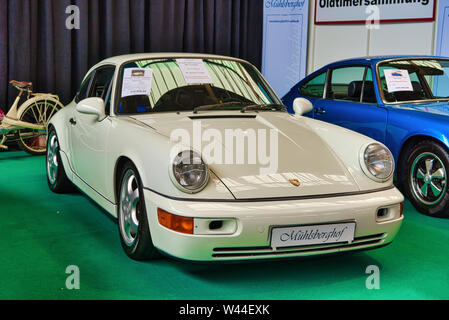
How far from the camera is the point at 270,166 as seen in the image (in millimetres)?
2797

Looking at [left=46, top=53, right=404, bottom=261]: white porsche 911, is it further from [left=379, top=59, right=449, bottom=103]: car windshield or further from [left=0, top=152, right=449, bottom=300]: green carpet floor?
[left=379, top=59, right=449, bottom=103]: car windshield

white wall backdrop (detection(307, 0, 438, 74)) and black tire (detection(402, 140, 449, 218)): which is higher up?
white wall backdrop (detection(307, 0, 438, 74))

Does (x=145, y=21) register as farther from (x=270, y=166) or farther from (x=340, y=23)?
(x=270, y=166)

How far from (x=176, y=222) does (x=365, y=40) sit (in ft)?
18.6

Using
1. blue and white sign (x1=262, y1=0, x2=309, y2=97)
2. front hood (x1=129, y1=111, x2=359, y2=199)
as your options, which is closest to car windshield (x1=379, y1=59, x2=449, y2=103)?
front hood (x1=129, y1=111, x2=359, y2=199)

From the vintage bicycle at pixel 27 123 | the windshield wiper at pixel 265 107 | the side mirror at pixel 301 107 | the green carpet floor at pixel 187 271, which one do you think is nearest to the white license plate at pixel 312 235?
the green carpet floor at pixel 187 271

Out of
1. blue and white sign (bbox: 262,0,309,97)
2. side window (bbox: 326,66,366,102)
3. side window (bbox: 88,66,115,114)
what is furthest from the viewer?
blue and white sign (bbox: 262,0,309,97)

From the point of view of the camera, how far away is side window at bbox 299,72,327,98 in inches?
207

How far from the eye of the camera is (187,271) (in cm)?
290

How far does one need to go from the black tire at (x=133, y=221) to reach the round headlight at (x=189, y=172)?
0.31 metres

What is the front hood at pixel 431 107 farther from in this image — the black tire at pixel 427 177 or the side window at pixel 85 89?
the side window at pixel 85 89

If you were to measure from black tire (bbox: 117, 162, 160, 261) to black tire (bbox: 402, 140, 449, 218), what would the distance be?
2161 mm

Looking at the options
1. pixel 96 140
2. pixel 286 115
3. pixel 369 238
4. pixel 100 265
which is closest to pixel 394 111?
pixel 286 115

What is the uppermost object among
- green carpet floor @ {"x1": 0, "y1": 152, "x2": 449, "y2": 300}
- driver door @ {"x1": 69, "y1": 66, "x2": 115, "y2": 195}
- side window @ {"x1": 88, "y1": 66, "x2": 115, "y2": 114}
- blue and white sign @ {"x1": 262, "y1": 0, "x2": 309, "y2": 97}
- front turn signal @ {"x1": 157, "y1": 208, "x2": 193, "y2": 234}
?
blue and white sign @ {"x1": 262, "y1": 0, "x2": 309, "y2": 97}
